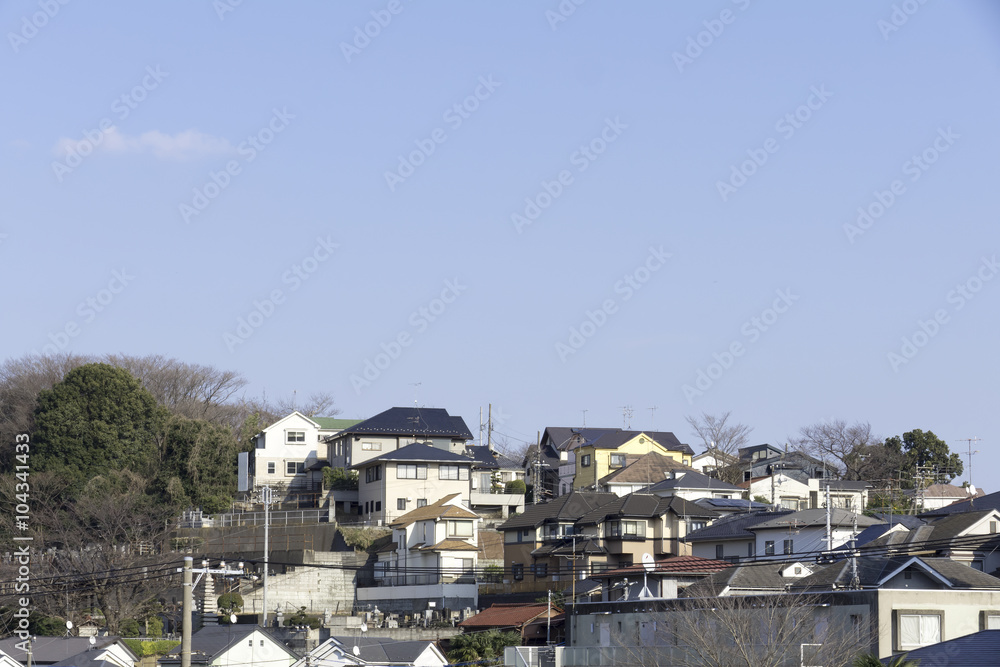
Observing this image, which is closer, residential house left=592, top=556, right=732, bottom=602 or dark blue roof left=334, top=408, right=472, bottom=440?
residential house left=592, top=556, right=732, bottom=602

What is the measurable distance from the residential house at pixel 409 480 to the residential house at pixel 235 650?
67.0 ft

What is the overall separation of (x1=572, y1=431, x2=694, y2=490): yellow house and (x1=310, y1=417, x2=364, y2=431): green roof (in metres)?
15.6

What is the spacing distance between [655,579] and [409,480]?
2330 centimetres

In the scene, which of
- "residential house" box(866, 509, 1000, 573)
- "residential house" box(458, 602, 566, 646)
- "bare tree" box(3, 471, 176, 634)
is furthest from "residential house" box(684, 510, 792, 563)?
"bare tree" box(3, 471, 176, 634)

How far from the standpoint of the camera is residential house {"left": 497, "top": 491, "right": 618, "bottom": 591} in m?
51.3

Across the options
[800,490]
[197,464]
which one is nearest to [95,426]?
[197,464]

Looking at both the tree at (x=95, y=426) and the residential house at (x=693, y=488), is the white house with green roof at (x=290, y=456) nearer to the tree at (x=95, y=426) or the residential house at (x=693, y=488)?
the tree at (x=95, y=426)

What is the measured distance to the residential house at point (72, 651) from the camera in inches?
1515

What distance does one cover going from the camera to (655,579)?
136 ft

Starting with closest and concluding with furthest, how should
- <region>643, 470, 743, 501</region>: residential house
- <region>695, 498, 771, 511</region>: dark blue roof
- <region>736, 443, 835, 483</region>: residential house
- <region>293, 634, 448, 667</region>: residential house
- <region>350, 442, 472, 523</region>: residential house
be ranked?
<region>293, 634, 448, 667</region>: residential house
<region>695, 498, 771, 511</region>: dark blue roof
<region>643, 470, 743, 501</region>: residential house
<region>350, 442, 472, 523</region>: residential house
<region>736, 443, 835, 483</region>: residential house

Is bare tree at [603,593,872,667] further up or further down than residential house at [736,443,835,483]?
further down

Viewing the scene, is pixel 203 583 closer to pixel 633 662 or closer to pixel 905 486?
pixel 633 662

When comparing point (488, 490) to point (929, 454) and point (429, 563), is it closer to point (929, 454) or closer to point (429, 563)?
point (429, 563)

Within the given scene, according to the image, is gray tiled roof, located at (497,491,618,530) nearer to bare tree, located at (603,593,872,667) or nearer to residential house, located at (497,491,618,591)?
residential house, located at (497,491,618,591)
